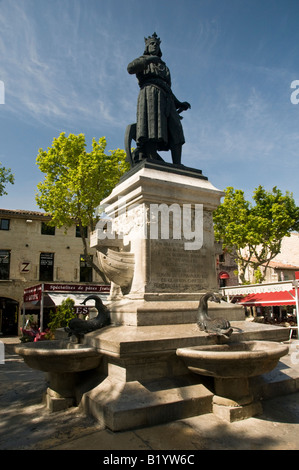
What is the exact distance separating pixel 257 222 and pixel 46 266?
59.0 feet

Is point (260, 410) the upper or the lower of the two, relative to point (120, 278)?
lower

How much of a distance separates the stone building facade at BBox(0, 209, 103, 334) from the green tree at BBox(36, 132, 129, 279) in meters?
6.24

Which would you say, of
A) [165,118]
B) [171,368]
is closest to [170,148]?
[165,118]

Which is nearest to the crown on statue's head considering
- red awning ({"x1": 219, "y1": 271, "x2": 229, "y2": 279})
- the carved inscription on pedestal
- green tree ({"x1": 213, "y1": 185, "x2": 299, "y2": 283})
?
the carved inscription on pedestal

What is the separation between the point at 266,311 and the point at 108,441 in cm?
2682

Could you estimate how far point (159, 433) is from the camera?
11.3 ft

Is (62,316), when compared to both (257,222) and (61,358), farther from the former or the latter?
(257,222)

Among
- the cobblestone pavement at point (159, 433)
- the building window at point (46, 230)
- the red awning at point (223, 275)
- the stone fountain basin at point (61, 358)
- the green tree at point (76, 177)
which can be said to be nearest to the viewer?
the cobblestone pavement at point (159, 433)

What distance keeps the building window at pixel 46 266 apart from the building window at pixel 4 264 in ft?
8.67

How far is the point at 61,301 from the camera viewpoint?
17250mm

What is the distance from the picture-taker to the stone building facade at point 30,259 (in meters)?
27.6

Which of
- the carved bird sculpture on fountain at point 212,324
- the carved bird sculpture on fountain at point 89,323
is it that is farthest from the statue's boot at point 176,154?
the carved bird sculpture on fountain at point 89,323

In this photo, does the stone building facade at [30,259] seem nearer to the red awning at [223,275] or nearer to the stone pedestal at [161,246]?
the red awning at [223,275]
